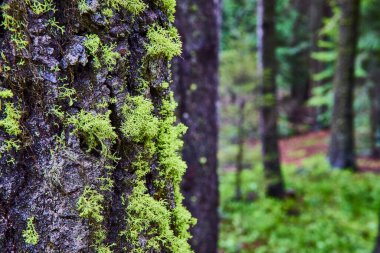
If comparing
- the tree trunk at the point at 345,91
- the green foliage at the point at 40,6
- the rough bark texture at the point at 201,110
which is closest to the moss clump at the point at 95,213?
the green foliage at the point at 40,6

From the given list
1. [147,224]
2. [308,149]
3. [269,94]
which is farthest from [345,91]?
[147,224]

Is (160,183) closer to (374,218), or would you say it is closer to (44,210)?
(44,210)

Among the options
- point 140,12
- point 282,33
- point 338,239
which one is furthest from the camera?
point 282,33

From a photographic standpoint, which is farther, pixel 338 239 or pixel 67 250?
pixel 338 239

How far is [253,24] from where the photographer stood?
56.0 feet

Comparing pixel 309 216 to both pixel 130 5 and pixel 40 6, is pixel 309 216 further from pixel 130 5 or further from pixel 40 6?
pixel 40 6

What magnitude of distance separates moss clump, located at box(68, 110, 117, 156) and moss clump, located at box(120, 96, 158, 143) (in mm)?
54

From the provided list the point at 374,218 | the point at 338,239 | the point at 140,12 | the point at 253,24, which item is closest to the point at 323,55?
the point at 253,24

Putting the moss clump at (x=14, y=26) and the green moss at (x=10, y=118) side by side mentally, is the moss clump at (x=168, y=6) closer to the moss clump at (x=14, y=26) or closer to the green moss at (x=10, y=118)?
the moss clump at (x=14, y=26)

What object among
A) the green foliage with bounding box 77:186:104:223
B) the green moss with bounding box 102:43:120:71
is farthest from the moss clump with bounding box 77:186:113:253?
the green moss with bounding box 102:43:120:71

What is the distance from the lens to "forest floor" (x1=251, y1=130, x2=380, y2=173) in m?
13.4

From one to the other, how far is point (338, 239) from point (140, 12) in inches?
282

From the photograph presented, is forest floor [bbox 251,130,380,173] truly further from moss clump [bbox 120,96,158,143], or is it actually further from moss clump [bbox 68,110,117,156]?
moss clump [bbox 68,110,117,156]

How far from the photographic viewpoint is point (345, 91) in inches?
430
